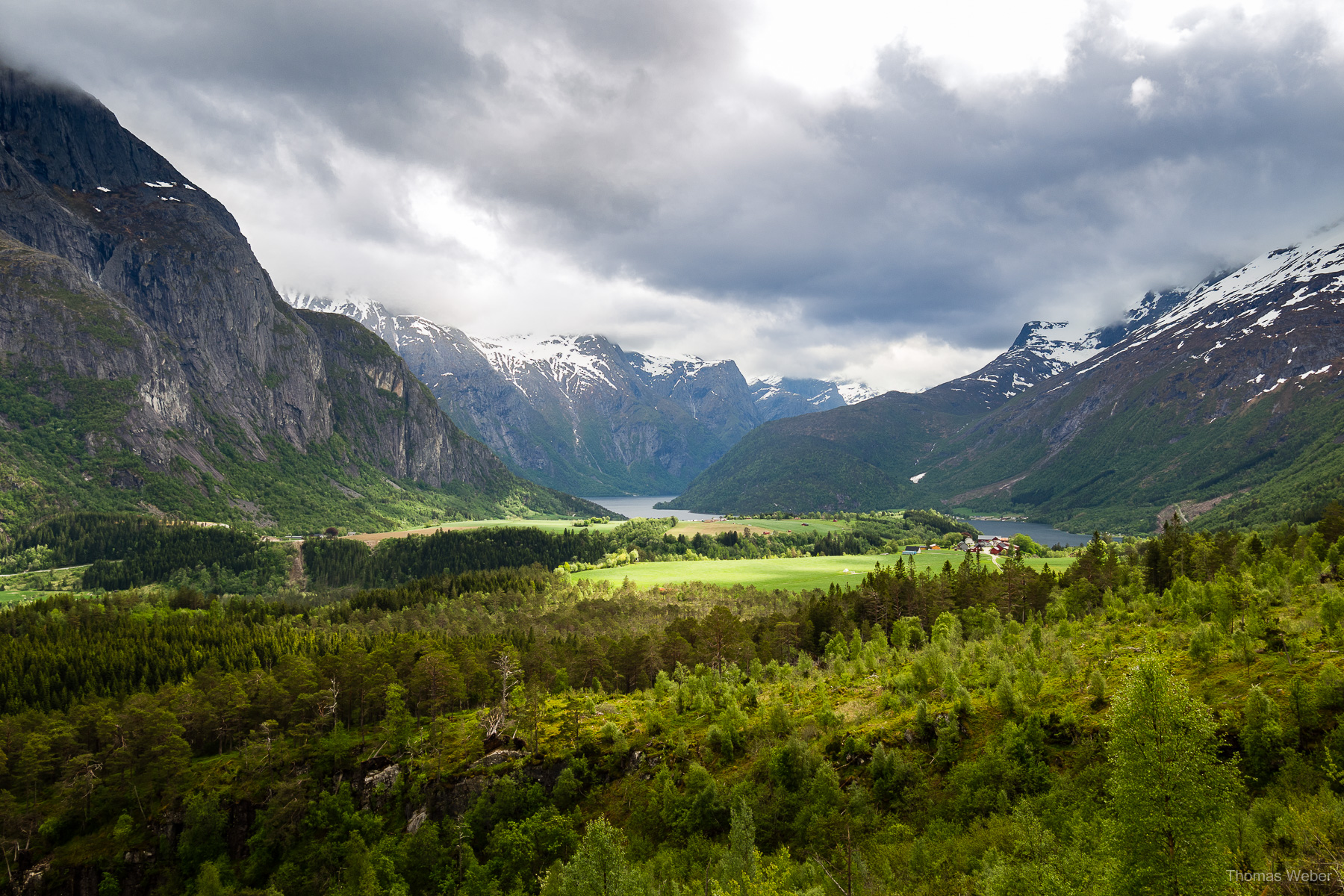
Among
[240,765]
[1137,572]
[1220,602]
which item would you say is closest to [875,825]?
[1220,602]

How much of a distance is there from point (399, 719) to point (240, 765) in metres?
21.0

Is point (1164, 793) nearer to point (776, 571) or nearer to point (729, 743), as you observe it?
point (729, 743)

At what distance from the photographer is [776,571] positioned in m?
174

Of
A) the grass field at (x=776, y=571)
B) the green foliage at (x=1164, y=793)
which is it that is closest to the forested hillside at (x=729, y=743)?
the green foliage at (x=1164, y=793)

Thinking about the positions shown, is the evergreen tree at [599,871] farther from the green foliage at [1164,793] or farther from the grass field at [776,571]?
the grass field at [776,571]

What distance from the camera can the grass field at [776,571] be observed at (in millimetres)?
156375

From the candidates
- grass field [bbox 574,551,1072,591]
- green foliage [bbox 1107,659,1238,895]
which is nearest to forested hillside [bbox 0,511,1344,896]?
green foliage [bbox 1107,659,1238,895]

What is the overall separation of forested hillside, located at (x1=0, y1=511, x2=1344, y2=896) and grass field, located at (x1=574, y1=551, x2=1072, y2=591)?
1838 inches

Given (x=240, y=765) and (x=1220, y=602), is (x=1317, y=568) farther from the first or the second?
(x=240, y=765)

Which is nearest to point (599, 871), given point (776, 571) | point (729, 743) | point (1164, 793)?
point (729, 743)

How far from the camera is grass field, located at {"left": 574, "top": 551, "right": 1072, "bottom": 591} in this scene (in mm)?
156375

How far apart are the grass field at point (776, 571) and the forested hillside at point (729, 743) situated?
46.7m

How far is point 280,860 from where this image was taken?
6944 cm

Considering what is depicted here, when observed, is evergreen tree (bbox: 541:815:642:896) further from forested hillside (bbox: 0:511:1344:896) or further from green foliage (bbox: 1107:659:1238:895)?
green foliage (bbox: 1107:659:1238:895)
